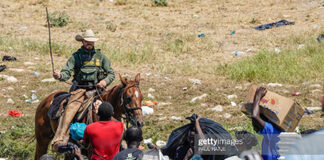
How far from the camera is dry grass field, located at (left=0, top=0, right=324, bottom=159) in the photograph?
9.26 meters

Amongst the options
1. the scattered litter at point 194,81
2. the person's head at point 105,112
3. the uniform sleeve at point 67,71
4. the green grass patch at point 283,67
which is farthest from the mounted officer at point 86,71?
the green grass patch at point 283,67

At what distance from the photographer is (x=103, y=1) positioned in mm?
22078

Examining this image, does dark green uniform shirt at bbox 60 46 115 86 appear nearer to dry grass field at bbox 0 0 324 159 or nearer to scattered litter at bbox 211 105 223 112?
dry grass field at bbox 0 0 324 159

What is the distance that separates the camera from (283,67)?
11.4m

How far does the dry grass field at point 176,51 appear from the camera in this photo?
9258 millimetres

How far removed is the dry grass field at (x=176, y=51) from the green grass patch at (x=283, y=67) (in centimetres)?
3

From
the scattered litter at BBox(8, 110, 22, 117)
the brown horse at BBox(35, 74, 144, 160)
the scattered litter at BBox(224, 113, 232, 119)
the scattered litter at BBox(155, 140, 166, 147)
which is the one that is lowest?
the scattered litter at BBox(8, 110, 22, 117)

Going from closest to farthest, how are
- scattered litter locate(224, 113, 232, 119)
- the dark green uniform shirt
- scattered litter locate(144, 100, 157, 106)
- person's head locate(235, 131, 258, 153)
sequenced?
person's head locate(235, 131, 258, 153), the dark green uniform shirt, scattered litter locate(224, 113, 232, 119), scattered litter locate(144, 100, 157, 106)

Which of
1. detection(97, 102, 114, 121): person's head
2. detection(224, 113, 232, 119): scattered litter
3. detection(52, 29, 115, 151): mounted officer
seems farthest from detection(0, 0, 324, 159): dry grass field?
detection(97, 102, 114, 121): person's head

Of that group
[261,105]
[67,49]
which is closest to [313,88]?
[261,105]

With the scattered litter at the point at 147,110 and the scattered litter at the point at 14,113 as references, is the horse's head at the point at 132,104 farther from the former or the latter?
the scattered litter at the point at 14,113

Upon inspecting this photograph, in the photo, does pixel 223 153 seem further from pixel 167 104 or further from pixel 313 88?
pixel 313 88

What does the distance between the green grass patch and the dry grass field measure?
3 centimetres

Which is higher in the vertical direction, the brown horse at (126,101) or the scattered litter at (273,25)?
the brown horse at (126,101)
